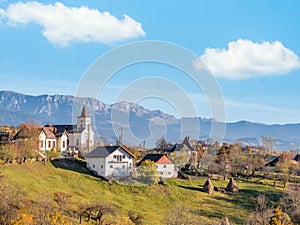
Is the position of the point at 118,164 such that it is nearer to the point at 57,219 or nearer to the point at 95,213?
the point at 95,213

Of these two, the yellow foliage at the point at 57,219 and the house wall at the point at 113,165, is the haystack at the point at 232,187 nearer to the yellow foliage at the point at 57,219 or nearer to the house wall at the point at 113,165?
the house wall at the point at 113,165

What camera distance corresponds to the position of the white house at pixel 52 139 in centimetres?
6744

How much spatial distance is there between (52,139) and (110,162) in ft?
49.6

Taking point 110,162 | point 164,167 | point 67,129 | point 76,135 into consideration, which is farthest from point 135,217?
point 67,129

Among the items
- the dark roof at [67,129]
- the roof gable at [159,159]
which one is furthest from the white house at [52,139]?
the roof gable at [159,159]

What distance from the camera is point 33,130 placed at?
66375 mm

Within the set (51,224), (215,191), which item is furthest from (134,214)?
(215,191)

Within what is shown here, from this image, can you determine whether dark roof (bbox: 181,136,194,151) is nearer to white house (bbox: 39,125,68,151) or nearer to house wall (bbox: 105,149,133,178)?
white house (bbox: 39,125,68,151)

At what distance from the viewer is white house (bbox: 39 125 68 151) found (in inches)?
2655

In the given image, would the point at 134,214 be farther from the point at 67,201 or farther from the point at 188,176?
the point at 188,176

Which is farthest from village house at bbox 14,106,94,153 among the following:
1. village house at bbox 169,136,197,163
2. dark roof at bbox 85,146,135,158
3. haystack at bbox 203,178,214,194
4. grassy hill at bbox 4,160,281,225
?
haystack at bbox 203,178,214,194

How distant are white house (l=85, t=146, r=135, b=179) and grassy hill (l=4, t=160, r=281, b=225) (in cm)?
171

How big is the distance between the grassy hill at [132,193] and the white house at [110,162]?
1.71 m

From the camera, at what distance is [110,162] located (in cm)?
5931
